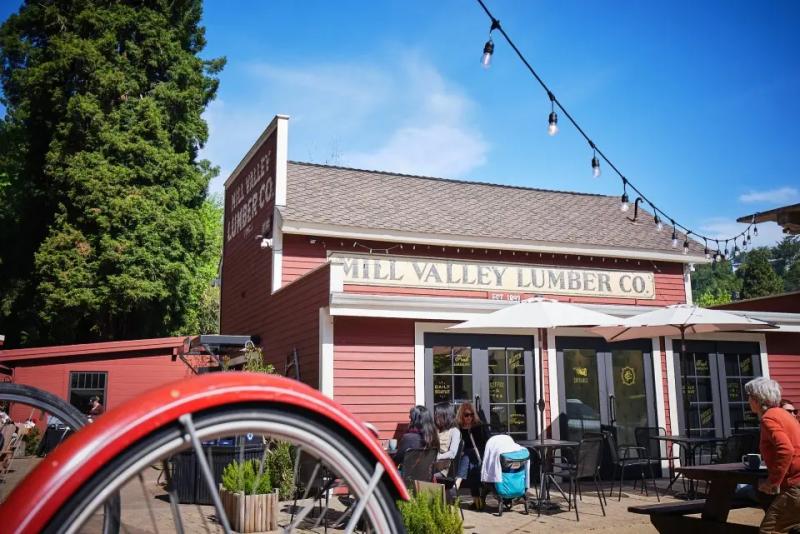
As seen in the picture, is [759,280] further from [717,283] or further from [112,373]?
[717,283]

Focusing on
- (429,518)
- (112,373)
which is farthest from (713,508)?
(112,373)

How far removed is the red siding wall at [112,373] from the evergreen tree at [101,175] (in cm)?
343

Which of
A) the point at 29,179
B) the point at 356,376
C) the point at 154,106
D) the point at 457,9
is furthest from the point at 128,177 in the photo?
the point at 457,9

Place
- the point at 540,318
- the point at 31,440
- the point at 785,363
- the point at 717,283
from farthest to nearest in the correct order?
the point at 717,283, the point at 31,440, the point at 785,363, the point at 540,318

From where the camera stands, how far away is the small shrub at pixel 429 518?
15.1 ft

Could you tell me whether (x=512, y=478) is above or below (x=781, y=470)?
below

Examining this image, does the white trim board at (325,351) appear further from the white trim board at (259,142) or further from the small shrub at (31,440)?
the small shrub at (31,440)

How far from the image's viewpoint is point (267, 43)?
1264 cm

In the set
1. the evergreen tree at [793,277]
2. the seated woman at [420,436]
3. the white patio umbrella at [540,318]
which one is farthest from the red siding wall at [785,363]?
the evergreen tree at [793,277]

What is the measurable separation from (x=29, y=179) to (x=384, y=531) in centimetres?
2557

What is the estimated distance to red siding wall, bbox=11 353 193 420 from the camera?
16438 millimetres

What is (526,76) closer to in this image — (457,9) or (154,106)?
(457,9)

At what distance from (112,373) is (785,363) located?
15.2 m

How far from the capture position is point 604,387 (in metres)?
10.8
